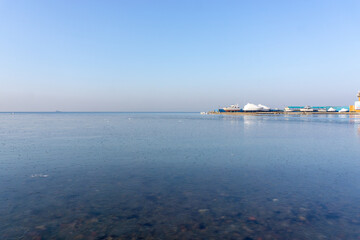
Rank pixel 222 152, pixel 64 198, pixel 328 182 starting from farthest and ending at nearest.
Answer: pixel 222 152 < pixel 328 182 < pixel 64 198

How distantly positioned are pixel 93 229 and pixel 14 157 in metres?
17.3

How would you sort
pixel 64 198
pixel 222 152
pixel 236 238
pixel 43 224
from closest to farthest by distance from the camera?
pixel 236 238, pixel 43 224, pixel 64 198, pixel 222 152

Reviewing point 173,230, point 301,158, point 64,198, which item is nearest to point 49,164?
point 64,198

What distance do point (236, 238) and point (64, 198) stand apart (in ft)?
27.1

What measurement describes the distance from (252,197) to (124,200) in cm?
621

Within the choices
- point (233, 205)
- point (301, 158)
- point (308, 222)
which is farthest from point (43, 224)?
point (301, 158)

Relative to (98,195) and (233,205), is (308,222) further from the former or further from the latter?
(98,195)

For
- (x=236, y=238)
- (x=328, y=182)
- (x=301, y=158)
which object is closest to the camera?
(x=236, y=238)

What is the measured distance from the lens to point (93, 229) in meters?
8.54

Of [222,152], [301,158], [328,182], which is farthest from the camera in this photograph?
[222,152]

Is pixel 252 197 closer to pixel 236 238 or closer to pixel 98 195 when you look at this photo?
pixel 236 238

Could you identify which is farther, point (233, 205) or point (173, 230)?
point (233, 205)

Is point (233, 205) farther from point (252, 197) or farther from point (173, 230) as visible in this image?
point (173, 230)

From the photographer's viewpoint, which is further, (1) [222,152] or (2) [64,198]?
(1) [222,152]
